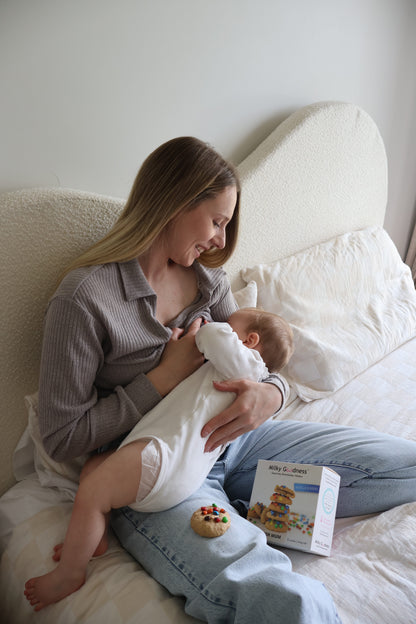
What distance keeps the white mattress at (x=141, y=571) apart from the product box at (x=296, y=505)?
4 cm

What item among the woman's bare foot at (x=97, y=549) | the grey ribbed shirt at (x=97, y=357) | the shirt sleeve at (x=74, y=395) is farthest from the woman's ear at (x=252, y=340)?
Answer: the woman's bare foot at (x=97, y=549)

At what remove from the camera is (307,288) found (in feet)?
5.79

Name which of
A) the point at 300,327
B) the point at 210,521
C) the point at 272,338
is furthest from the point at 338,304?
the point at 210,521

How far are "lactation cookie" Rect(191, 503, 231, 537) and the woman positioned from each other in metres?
0.01

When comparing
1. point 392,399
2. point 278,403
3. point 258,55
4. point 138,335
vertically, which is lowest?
point 392,399

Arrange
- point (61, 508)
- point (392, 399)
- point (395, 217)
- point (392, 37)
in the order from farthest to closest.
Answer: point (395, 217), point (392, 37), point (392, 399), point (61, 508)

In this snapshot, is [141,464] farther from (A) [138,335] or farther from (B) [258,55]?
(B) [258,55]

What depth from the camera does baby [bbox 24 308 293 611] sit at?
0.90 meters

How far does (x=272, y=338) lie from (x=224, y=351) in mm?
215

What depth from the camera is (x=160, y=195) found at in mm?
1096

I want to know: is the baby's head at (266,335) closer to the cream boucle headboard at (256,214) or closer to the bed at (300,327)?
the bed at (300,327)

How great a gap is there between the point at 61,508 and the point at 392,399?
1.05m

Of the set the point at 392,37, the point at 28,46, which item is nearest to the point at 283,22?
the point at 392,37

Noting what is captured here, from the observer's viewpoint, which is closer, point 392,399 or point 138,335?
point 138,335
